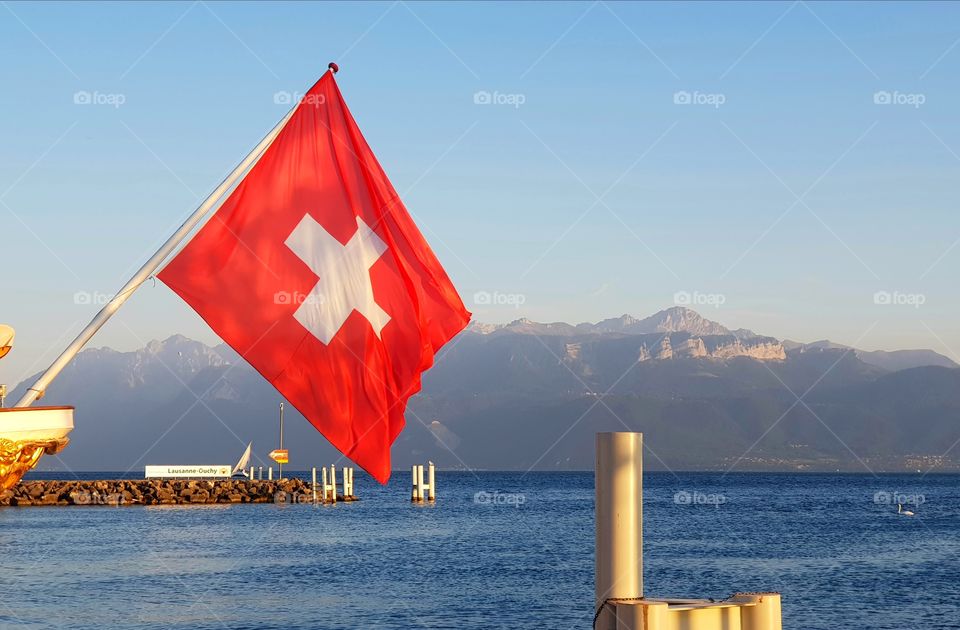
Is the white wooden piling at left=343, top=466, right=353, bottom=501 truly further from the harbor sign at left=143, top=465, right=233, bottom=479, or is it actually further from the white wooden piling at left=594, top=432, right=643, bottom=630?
the white wooden piling at left=594, top=432, right=643, bottom=630

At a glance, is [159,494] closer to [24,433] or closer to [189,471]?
[189,471]

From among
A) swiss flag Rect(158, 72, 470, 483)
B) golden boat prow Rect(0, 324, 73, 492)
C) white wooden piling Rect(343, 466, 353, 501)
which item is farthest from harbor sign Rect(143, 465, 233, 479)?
golden boat prow Rect(0, 324, 73, 492)

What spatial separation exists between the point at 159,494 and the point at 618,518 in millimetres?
113859

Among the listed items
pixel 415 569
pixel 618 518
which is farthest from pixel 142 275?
pixel 415 569

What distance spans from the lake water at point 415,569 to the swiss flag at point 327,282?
85.5ft

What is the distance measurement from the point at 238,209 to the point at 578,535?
68.6m

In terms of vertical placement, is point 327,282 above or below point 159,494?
above

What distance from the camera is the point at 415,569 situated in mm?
57594

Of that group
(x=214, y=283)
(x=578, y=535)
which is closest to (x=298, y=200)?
(x=214, y=283)

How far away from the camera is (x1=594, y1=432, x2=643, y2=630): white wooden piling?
367 inches

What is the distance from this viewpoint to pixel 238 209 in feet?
49.2

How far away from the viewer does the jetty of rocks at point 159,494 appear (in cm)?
11743

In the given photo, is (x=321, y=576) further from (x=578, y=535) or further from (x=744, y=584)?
(x=578, y=535)

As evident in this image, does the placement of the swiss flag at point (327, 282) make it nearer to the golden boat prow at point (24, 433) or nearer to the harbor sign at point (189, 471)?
the golden boat prow at point (24, 433)
